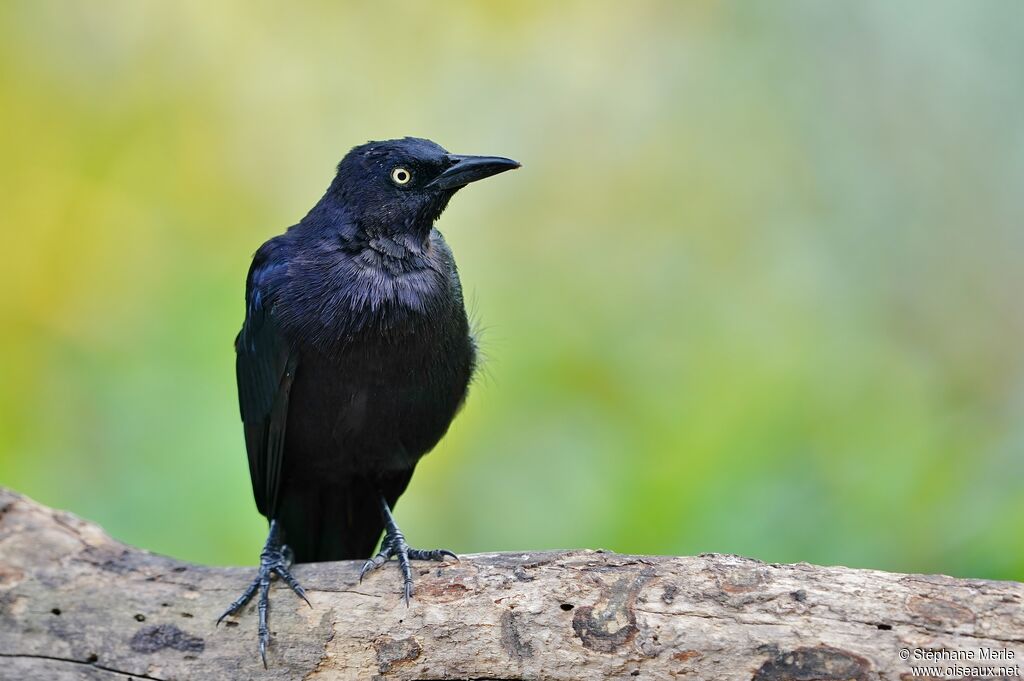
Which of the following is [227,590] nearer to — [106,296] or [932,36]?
[106,296]

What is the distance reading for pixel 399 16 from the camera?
6238mm

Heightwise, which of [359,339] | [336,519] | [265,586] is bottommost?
[265,586]

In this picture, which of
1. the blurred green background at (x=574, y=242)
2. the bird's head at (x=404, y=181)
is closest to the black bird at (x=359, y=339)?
the bird's head at (x=404, y=181)

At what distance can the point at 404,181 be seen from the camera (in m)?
4.02

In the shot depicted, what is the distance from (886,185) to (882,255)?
1.52 feet

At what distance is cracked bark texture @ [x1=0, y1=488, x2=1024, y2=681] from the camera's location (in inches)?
110

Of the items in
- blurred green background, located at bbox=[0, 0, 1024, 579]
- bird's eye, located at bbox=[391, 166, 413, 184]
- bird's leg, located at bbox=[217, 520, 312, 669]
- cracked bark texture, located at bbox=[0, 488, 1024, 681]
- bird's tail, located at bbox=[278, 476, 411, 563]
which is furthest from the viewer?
blurred green background, located at bbox=[0, 0, 1024, 579]

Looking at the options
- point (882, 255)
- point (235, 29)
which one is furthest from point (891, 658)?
point (235, 29)

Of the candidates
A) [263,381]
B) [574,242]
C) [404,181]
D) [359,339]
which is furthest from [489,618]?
[574,242]

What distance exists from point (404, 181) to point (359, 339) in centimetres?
72

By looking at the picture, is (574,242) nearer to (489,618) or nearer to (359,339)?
(359,339)

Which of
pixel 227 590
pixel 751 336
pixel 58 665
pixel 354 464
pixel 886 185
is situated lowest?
pixel 58 665

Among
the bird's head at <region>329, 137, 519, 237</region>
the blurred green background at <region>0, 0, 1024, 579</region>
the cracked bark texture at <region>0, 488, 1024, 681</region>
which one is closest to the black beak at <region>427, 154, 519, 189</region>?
the bird's head at <region>329, 137, 519, 237</region>

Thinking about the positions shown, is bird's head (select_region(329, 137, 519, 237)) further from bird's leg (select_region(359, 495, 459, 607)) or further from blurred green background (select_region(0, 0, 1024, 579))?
bird's leg (select_region(359, 495, 459, 607))
